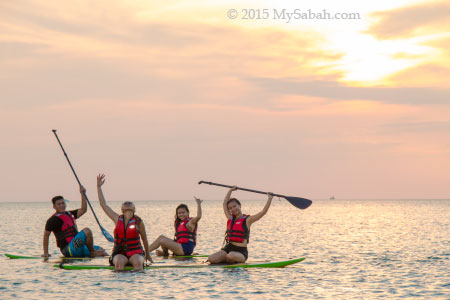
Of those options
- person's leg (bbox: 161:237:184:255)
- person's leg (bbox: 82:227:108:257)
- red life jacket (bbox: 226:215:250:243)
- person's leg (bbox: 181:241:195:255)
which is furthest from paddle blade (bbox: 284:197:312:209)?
person's leg (bbox: 82:227:108:257)

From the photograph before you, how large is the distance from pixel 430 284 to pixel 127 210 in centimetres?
847

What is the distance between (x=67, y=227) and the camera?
2117 cm

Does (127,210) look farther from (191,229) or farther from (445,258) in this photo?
(445,258)

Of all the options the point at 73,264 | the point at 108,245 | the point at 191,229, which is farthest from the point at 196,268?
the point at 108,245

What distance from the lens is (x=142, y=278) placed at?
17672 millimetres

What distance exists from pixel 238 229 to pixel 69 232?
575cm

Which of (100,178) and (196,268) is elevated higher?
(100,178)

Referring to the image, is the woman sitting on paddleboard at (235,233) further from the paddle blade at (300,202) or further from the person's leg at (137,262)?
the paddle blade at (300,202)

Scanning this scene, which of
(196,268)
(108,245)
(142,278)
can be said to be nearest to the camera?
(142,278)

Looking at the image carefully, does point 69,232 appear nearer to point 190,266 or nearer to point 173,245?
point 173,245

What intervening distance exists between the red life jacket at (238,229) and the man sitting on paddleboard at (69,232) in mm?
4643

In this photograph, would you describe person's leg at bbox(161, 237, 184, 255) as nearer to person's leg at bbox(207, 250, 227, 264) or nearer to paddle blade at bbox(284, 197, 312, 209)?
person's leg at bbox(207, 250, 227, 264)

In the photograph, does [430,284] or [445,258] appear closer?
[430,284]

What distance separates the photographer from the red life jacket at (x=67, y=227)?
2116cm
